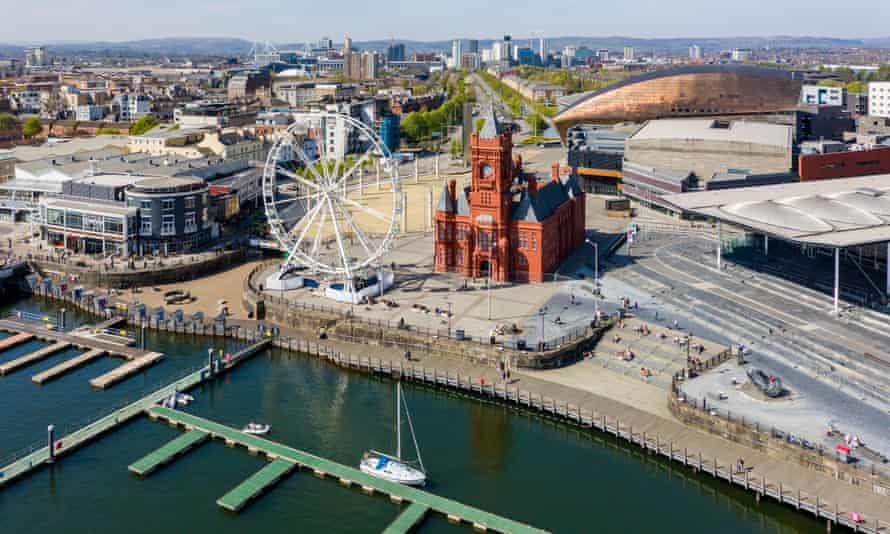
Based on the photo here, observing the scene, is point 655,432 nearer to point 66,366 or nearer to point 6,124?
point 66,366

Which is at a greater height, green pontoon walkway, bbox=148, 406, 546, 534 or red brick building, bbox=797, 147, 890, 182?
red brick building, bbox=797, 147, 890, 182

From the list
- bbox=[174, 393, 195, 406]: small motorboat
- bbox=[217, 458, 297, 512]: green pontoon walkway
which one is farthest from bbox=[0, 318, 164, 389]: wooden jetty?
bbox=[217, 458, 297, 512]: green pontoon walkway

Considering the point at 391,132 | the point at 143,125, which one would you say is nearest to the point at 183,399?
the point at 391,132

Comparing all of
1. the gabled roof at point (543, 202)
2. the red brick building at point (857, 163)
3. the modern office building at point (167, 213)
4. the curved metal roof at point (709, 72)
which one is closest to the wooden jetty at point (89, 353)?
the modern office building at point (167, 213)

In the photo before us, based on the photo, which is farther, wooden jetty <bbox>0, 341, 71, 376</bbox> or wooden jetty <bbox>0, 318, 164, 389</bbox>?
wooden jetty <bbox>0, 341, 71, 376</bbox>

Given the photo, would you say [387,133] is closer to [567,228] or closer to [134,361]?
[567,228]

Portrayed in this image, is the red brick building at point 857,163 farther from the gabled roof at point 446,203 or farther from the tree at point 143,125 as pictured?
the tree at point 143,125

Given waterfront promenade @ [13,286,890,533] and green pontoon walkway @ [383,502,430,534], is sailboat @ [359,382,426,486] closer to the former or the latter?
green pontoon walkway @ [383,502,430,534]
